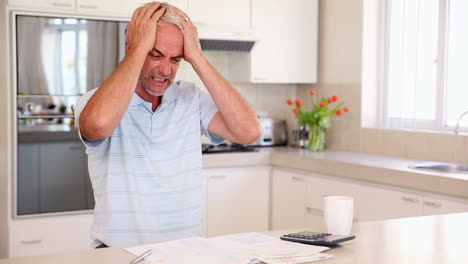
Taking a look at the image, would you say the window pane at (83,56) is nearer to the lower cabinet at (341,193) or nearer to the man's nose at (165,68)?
the lower cabinet at (341,193)

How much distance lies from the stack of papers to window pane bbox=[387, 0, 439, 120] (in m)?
2.83

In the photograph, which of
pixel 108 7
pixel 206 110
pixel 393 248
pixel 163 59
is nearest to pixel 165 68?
pixel 163 59

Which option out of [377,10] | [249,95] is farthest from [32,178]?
[377,10]

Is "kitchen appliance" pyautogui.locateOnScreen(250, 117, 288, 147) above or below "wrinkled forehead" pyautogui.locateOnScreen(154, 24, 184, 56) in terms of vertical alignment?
below

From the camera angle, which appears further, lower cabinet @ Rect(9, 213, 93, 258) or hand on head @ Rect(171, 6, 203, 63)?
lower cabinet @ Rect(9, 213, 93, 258)

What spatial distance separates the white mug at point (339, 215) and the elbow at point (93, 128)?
646 millimetres

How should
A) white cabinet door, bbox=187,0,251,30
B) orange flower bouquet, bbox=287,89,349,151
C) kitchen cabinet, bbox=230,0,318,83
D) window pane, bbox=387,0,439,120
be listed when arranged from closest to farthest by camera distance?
window pane, bbox=387,0,439,120 → white cabinet door, bbox=187,0,251,30 → orange flower bouquet, bbox=287,89,349,151 → kitchen cabinet, bbox=230,0,318,83

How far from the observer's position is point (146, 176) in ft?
6.44

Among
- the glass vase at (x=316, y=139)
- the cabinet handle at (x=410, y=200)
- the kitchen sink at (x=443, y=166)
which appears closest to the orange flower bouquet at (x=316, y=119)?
the glass vase at (x=316, y=139)

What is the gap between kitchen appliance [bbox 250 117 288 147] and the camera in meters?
5.11

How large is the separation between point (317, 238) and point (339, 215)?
0.11 meters

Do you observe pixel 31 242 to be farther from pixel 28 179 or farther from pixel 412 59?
pixel 412 59

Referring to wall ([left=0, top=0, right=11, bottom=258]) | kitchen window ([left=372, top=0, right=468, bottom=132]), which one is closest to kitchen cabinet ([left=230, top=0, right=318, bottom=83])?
kitchen window ([left=372, top=0, right=468, bottom=132])

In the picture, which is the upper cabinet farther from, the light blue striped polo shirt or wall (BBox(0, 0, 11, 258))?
the light blue striped polo shirt
